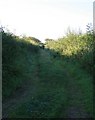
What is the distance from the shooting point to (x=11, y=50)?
13445 millimetres

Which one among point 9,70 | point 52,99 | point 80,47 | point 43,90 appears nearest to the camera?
point 52,99

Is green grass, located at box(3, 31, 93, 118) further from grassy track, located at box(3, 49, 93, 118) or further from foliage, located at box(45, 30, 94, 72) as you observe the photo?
foliage, located at box(45, 30, 94, 72)

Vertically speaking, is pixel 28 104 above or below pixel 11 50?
below

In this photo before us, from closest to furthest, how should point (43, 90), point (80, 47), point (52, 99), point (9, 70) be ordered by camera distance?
point (52, 99) < point (43, 90) < point (9, 70) < point (80, 47)

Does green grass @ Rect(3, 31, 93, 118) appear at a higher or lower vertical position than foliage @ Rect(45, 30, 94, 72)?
lower

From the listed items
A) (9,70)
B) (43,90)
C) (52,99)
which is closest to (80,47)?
(9,70)

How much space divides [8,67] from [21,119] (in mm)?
4458

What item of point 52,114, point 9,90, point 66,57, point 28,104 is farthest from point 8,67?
point 66,57

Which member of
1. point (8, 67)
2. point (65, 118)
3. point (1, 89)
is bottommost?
point (65, 118)

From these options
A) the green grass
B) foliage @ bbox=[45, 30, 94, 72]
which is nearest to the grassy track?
the green grass

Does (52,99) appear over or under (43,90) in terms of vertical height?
under

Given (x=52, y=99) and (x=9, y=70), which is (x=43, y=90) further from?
(x=52, y=99)

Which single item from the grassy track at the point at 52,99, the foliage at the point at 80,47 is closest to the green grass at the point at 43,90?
the grassy track at the point at 52,99

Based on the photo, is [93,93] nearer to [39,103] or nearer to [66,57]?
[39,103]
